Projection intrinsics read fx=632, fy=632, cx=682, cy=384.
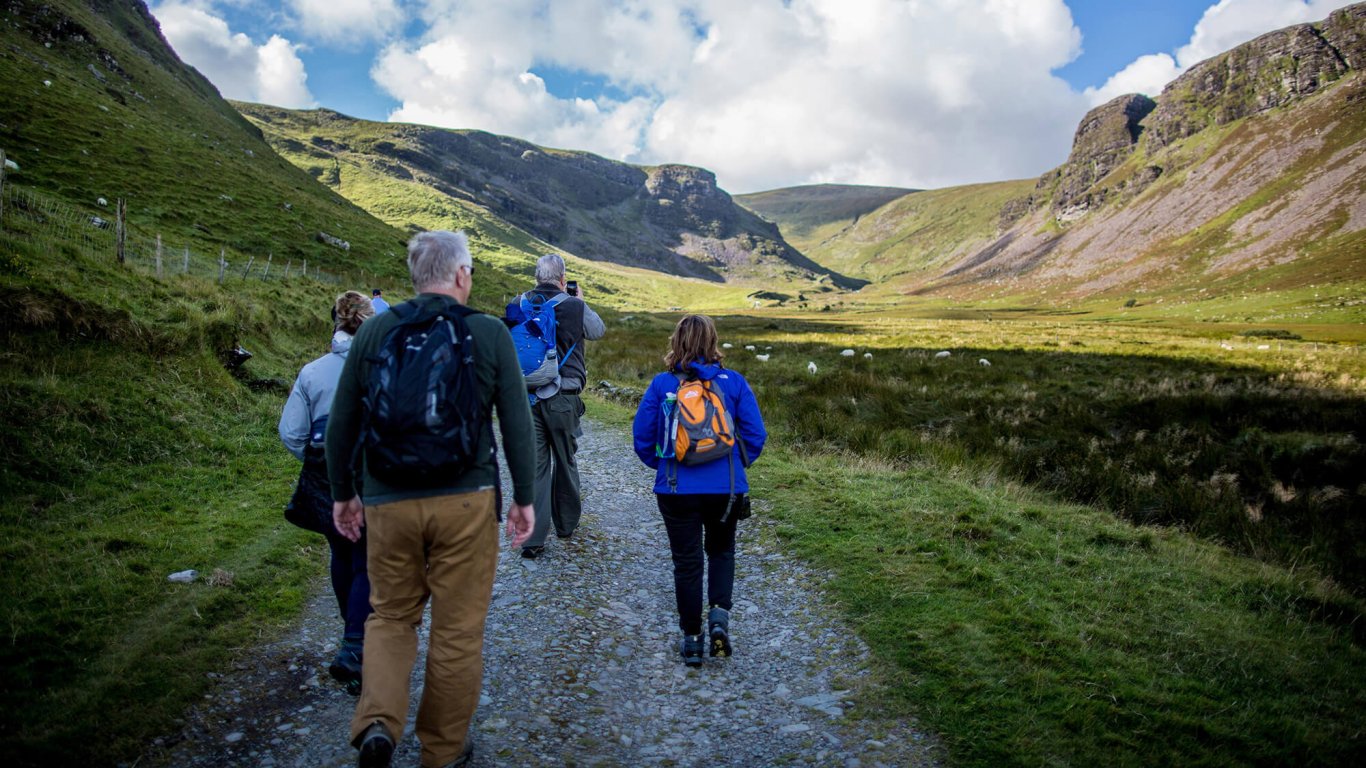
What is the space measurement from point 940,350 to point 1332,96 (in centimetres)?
15100

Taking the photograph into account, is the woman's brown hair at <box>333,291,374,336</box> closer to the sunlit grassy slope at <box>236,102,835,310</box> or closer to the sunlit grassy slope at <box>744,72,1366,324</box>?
the sunlit grassy slope at <box>744,72,1366,324</box>

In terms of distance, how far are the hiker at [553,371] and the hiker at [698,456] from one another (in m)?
1.63

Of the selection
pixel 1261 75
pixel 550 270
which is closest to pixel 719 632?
pixel 550 270

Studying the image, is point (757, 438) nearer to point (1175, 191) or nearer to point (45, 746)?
point (45, 746)

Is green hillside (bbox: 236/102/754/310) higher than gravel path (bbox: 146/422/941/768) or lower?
higher

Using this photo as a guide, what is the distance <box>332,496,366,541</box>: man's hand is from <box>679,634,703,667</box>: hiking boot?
8.31ft

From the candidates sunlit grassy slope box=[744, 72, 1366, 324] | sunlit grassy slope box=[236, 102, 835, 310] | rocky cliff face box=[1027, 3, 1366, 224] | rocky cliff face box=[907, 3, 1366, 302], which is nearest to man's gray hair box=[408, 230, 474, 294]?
sunlit grassy slope box=[744, 72, 1366, 324]

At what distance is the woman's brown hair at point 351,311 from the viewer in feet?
14.2

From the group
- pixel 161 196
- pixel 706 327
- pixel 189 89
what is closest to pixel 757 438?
pixel 706 327

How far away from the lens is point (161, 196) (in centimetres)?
3400

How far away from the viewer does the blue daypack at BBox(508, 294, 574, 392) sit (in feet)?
19.7

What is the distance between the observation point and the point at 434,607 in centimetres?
305

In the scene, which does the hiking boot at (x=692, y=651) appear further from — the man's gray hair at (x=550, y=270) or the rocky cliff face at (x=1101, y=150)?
the rocky cliff face at (x=1101, y=150)

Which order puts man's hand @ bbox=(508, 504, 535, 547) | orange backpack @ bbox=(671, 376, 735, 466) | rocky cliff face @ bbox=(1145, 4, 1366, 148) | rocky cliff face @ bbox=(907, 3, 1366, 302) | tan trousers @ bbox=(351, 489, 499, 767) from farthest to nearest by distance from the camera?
rocky cliff face @ bbox=(1145, 4, 1366, 148) < rocky cliff face @ bbox=(907, 3, 1366, 302) < orange backpack @ bbox=(671, 376, 735, 466) < man's hand @ bbox=(508, 504, 535, 547) < tan trousers @ bbox=(351, 489, 499, 767)
